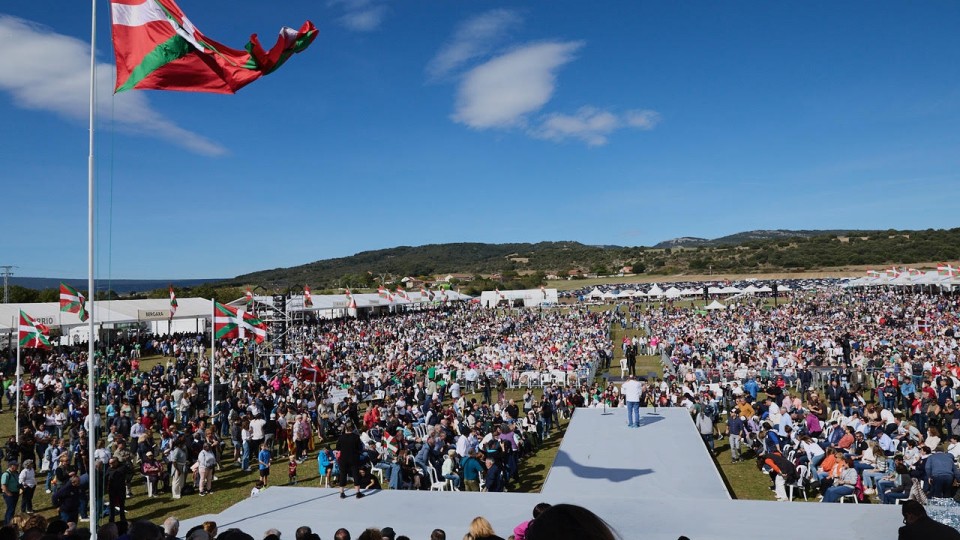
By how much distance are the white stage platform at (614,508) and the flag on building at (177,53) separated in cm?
567

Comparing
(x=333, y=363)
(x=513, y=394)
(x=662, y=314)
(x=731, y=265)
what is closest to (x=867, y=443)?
(x=513, y=394)

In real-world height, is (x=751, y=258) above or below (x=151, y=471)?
above

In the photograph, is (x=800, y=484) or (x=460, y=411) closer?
(x=800, y=484)

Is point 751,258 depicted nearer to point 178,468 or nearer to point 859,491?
point 859,491

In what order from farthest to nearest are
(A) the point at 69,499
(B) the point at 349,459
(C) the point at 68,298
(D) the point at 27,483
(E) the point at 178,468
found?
(C) the point at 68,298 → (E) the point at 178,468 → (D) the point at 27,483 → (A) the point at 69,499 → (B) the point at 349,459

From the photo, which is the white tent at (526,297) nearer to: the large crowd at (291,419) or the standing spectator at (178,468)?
the large crowd at (291,419)

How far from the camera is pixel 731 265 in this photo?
136 meters

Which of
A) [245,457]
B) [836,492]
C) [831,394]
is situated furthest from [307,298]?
[836,492]

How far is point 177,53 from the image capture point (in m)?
6.86

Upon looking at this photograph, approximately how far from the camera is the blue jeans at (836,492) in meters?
9.38

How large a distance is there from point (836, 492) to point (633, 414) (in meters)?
4.96

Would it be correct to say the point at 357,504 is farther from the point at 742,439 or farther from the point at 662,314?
the point at 662,314

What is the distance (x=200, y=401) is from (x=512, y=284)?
10556 centimetres

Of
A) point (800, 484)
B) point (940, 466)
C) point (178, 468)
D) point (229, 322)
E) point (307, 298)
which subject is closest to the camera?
point (940, 466)
